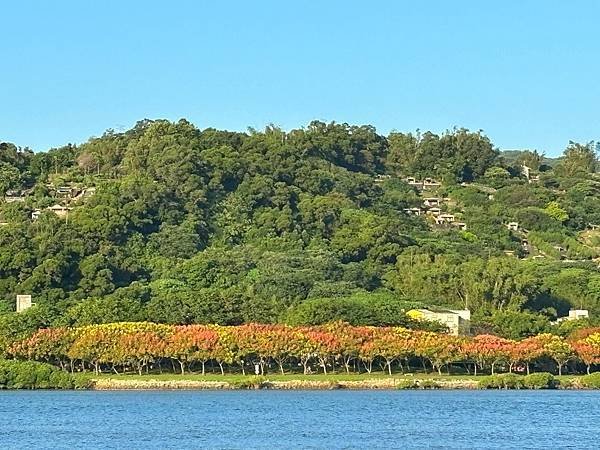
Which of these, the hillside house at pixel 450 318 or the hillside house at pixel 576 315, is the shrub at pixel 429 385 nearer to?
the hillside house at pixel 450 318

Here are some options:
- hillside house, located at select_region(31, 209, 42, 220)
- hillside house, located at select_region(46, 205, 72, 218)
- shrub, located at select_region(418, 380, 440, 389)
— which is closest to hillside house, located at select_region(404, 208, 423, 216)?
hillside house, located at select_region(46, 205, 72, 218)

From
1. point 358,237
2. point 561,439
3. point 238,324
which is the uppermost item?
point 358,237

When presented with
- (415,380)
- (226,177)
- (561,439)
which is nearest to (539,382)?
(415,380)

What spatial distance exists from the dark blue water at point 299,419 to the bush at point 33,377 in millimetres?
1975

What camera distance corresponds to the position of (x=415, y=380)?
275 ft

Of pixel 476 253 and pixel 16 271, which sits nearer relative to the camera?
pixel 16 271

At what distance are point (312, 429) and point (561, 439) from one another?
954cm

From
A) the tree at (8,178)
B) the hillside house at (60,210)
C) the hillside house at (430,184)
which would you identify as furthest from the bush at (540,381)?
the hillside house at (430,184)

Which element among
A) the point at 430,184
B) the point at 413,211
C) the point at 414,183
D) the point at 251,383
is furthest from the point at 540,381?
the point at 430,184

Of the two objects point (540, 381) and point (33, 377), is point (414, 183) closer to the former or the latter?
point (540, 381)

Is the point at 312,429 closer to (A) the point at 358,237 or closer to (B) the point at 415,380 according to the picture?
(B) the point at 415,380

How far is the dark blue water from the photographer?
2111 inches

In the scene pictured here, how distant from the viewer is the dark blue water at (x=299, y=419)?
53625 mm

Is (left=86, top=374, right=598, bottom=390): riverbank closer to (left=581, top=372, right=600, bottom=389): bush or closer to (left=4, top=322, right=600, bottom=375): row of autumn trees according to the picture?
(left=581, top=372, right=600, bottom=389): bush
